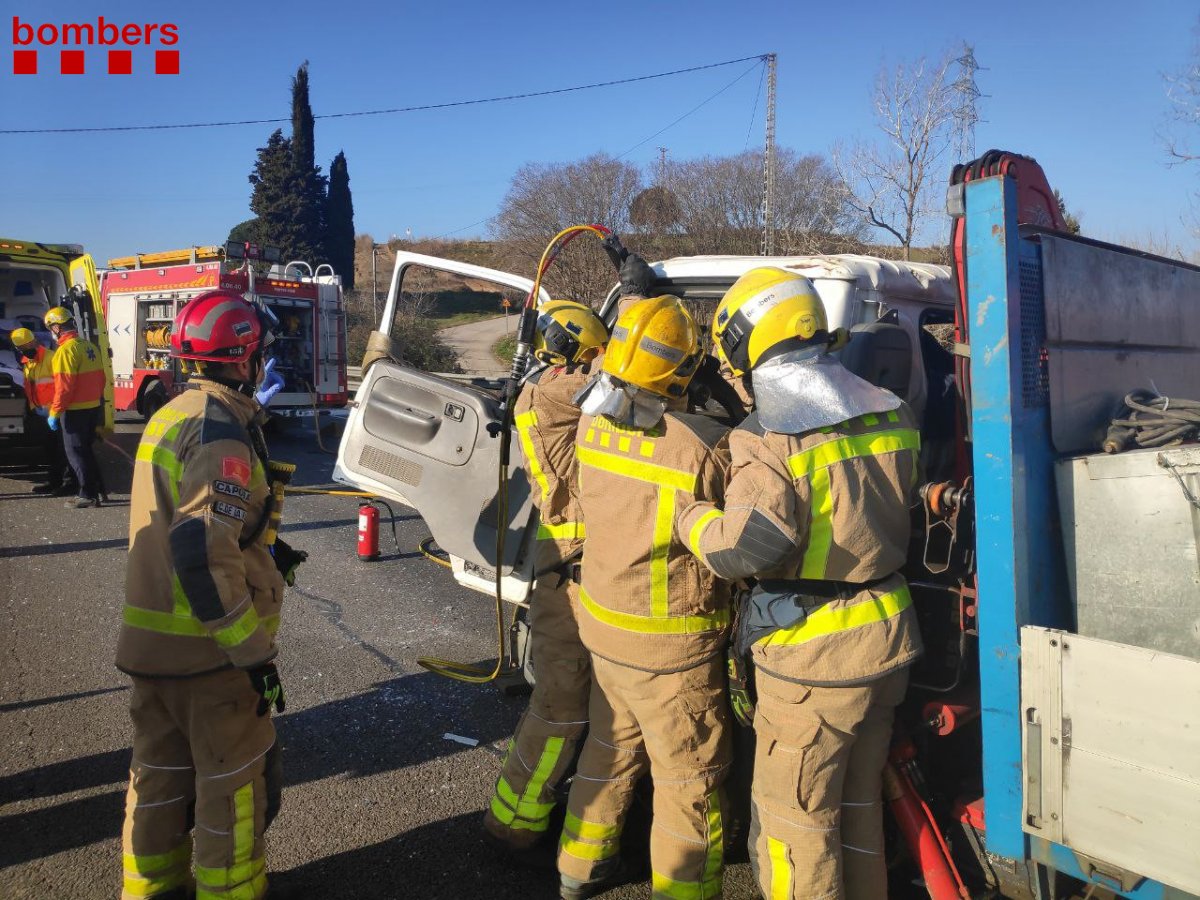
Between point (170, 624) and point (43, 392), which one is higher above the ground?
point (43, 392)

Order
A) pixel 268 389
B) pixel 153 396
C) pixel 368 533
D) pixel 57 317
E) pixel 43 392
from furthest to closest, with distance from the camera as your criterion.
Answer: pixel 153 396 → pixel 43 392 → pixel 57 317 → pixel 268 389 → pixel 368 533

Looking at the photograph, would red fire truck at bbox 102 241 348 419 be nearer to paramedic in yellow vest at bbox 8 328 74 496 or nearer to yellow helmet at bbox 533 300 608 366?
paramedic in yellow vest at bbox 8 328 74 496

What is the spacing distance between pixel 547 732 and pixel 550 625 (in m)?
0.37

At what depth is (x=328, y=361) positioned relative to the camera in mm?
14625

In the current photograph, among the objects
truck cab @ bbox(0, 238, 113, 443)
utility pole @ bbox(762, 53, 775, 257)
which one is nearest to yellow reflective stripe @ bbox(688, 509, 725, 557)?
truck cab @ bbox(0, 238, 113, 443)

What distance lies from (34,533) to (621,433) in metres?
7.08

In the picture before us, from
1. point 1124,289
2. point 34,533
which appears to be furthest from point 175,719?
point 34,533

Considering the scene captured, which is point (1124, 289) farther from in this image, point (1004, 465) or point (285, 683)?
point (285, 683)

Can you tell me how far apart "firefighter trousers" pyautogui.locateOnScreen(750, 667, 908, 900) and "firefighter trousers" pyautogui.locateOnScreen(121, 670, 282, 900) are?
1493 mm

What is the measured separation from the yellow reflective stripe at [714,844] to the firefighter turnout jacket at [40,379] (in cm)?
867

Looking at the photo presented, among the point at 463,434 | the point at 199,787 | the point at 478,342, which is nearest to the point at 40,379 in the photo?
the point at 463,434

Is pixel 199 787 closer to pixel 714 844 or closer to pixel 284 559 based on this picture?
pixel 284 559

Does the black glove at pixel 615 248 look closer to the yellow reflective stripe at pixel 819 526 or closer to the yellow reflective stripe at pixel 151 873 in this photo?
the yellow reflective stripe at pixel 819 526

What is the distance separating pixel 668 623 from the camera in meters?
2.71
